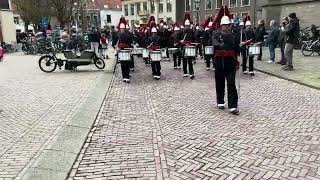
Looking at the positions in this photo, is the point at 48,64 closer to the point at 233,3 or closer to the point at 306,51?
the point at 306,51

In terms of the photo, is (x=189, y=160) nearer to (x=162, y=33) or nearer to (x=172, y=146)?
(x=172, y=146)

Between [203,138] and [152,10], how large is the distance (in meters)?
71.9

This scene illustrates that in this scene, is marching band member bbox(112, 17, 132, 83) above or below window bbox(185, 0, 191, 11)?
below

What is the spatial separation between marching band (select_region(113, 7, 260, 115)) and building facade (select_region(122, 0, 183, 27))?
48.3 m

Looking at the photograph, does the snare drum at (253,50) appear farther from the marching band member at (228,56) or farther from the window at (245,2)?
the window at (245,2)

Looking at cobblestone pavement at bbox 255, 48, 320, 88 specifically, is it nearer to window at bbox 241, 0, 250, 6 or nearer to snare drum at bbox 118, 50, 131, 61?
snare drum at bbox 118, 50, 131, 61

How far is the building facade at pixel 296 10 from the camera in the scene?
24156 millimetres

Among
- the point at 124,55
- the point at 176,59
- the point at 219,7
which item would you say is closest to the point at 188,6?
the point at 219,7

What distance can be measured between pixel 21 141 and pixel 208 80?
7.73 m

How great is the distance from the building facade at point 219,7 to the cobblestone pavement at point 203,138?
3322 centimetres

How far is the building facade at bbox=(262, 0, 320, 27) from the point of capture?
24.2 meters

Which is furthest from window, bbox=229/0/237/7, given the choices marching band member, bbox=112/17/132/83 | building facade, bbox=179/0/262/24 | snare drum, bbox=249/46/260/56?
marching band member, bbox=112/17/132/83

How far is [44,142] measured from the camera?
6.05 m

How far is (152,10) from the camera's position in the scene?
7600 cm
